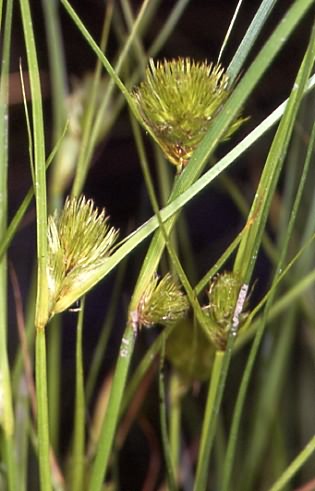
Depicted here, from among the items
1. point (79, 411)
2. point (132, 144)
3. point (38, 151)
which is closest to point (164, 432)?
point (79, 411)

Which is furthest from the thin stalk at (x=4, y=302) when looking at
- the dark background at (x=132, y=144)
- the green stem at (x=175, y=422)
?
the dark background at (x=132, y=144)

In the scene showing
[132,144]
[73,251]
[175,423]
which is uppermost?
[132,144]

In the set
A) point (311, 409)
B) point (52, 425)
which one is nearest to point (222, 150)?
point (311, 409)

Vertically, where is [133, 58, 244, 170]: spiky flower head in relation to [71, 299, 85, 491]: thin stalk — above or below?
above

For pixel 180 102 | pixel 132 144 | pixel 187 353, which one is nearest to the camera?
pixel 180 102

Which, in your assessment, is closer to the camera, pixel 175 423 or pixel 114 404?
pixel 114 404

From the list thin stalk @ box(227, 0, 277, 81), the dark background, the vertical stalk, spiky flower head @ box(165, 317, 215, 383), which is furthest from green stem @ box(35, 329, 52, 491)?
the dark background

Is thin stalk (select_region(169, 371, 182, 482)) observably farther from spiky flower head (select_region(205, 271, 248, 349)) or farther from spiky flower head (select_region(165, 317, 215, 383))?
spiky flower head (select_region(205, 271, 248, 349))

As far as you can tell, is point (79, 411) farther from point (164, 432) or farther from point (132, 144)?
point (132, 144)
